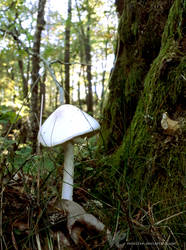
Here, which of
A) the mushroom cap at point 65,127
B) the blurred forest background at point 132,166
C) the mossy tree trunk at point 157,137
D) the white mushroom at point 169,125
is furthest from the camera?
the white mushroom at point 169,125

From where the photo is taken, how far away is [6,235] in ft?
3.73

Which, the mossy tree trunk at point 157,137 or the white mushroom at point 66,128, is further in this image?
the mossy tree trunk at point 157,137

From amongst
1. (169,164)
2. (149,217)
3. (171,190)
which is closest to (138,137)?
(169,164)

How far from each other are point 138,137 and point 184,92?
1.61 feet

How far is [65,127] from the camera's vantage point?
49.8 inches

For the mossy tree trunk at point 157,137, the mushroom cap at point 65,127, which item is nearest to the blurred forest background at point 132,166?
the mossy tree trunk at point 157,137

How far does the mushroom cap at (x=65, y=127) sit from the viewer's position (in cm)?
124

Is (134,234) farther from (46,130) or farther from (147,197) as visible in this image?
(46,130)

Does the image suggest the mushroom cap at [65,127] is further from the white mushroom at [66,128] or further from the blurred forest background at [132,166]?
the blurred forest background at [132,166]

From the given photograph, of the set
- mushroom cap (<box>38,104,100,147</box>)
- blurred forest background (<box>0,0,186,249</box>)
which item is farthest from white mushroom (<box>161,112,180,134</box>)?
mushroom cap (<box>38,104,100,147</box>)

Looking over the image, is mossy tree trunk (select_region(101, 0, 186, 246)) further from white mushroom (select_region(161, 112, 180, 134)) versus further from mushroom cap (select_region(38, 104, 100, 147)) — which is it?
mushroom cap (select_region(38, 104, 100, 147))

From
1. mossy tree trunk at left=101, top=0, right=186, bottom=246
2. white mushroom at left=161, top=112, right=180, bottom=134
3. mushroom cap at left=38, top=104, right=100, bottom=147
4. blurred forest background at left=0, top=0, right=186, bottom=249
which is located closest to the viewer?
blurred forest background at left=0, top=0, right=186, bottom=249

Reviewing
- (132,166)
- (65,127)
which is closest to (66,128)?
(65,127)

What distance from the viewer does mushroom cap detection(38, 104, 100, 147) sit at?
124 cm
